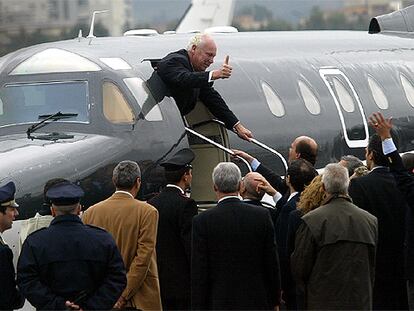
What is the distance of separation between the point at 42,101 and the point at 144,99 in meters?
1.17

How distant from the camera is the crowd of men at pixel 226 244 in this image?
31.8 ft

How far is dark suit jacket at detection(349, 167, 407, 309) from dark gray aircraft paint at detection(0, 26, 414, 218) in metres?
2.43

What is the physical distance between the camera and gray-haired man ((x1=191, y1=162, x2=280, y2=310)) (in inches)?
412

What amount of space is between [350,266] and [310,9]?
6.61m

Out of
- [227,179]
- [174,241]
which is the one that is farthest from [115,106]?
[227,179]

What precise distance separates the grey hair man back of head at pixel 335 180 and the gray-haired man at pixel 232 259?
2.15 feet

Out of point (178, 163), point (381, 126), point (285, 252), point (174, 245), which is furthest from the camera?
point (178, 163)

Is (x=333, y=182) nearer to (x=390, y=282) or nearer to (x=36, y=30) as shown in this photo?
(x=390, y=282)

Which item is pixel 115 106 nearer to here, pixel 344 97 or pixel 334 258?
pixel 334 258

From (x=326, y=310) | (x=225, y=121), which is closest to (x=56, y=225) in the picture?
(x=326, y=310)

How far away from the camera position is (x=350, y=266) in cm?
1057

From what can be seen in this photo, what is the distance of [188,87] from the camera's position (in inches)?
547

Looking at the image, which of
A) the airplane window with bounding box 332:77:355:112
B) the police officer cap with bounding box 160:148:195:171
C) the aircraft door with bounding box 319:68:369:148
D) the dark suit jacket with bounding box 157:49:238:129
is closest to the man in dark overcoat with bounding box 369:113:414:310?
the police officer cap with bounding box 160:148:195:171

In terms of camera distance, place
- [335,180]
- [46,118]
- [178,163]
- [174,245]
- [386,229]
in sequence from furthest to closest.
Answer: [46,118] → [386,229] → [178,163] → [174,245] → [335,180]
